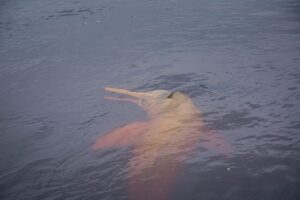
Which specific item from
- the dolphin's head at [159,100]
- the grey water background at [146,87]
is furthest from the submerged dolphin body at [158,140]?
the grey water background at [146,87]

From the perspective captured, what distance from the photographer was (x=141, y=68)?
273 inches

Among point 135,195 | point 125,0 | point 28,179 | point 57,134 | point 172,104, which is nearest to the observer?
point 135,195

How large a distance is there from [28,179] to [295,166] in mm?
3138

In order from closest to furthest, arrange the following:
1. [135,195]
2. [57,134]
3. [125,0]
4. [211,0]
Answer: [135,195]
[57,134]
[211,0]
[125,0]

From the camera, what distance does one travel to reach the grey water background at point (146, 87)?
4.02 metres

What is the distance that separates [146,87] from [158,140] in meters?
1.69

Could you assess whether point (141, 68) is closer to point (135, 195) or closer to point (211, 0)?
point (135, 195)

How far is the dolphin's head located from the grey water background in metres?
0.21

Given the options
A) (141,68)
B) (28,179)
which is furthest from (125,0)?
(28,179)

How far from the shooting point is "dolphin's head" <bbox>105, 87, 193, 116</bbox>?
5.46 meters

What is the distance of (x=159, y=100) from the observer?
18.5ft

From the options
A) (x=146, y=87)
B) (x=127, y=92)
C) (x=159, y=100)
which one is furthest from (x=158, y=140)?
(x=146, y=87)

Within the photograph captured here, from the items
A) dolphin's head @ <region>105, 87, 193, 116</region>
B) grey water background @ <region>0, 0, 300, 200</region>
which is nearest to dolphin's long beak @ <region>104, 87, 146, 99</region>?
dolphin's head @ <region>105, 87, 193, 116</region>

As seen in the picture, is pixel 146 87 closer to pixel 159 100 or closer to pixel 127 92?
pixel 127 92
